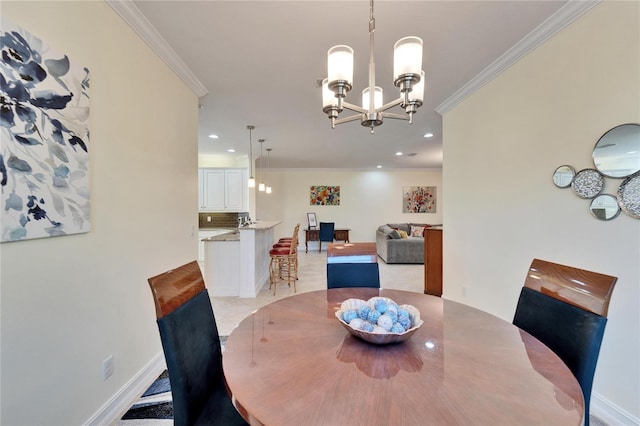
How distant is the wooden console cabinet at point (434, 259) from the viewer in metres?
3.71

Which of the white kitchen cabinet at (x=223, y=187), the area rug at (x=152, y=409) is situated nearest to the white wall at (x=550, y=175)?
the area rug at (x=152, y=409)

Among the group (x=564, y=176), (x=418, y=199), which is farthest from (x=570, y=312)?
(x=418, y=199)

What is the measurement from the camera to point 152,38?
6.28 feet

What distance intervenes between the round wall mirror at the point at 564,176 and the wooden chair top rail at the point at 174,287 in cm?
238

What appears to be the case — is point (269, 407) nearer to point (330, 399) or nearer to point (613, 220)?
point (330, 399)

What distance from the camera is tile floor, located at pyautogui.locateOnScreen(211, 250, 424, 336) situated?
3.19 metres

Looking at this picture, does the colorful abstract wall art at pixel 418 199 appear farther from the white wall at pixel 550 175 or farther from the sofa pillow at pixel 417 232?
the white wall at pixel 550 175

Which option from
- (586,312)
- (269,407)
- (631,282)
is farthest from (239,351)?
(631,282)

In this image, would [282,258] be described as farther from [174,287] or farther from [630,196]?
[630,196]

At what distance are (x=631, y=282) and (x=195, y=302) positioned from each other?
2309 mm

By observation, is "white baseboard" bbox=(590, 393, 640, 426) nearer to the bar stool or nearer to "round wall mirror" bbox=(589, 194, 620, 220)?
"round wall mirror" bbox=(589, 194, 620, 220)

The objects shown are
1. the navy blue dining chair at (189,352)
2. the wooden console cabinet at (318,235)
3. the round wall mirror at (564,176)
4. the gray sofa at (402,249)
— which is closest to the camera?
the navy blue dining chair at (189,352)

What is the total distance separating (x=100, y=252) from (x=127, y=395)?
0.97 m

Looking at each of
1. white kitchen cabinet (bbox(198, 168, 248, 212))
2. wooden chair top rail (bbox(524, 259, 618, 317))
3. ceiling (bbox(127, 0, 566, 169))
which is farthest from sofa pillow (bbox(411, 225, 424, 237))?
wooden chair top rail (bbox(524, 259, 618, 317))
